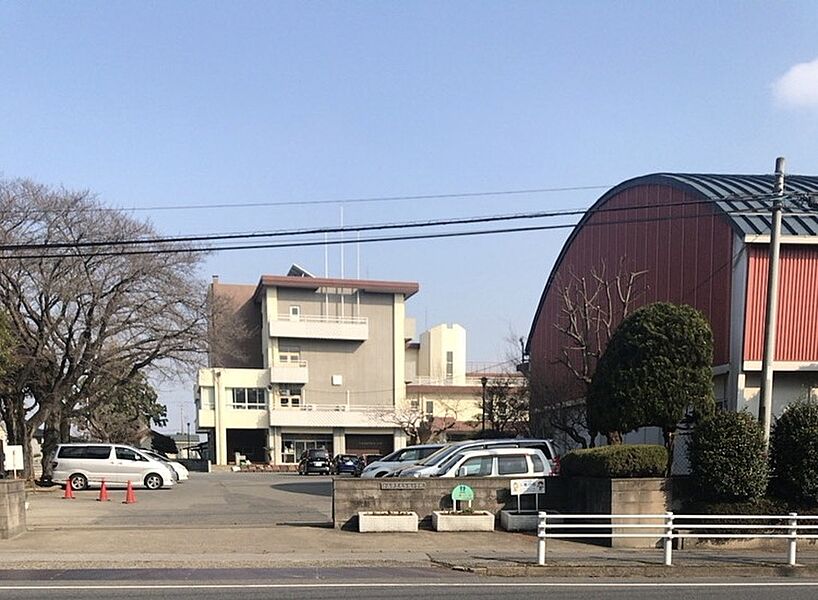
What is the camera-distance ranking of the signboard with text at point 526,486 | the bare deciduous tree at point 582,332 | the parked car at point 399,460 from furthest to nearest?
the bare deciduous tree at point 582,332 < the parked car at point 399,460 < the signboard with text at point 526,486

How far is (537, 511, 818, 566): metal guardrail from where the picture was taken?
1205cm

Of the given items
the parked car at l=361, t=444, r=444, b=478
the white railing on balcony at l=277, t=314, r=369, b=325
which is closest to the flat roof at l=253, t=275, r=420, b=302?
the white railing on balcony at l=277, t=314, r=369, b=325

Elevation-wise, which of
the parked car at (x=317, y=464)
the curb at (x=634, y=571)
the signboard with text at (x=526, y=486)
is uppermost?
the signboard with text at (x=526, y=486)

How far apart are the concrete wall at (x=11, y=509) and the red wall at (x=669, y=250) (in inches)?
612

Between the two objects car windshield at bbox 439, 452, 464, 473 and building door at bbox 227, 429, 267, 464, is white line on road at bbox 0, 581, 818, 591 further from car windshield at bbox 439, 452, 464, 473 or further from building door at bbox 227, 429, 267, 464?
building door at bbox 227, 429, 267, 464

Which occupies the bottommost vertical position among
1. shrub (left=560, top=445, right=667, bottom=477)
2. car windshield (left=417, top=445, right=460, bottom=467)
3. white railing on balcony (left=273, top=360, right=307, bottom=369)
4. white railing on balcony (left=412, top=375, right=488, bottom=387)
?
car windshield (left=417, top=445, right=460, bottom=467)

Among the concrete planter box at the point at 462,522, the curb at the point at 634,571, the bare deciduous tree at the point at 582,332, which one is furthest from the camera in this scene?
the bare deciduous tree at the point at 582,332

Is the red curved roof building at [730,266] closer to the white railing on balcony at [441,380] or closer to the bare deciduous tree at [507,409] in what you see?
the bare deciduous tree at [507,409]

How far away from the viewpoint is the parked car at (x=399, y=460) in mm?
23311

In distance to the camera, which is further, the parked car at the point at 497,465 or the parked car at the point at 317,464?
the parked car at the point at 317,464

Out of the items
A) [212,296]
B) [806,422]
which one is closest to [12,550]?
[806,422]

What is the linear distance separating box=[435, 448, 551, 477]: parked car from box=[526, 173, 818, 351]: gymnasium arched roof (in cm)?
614

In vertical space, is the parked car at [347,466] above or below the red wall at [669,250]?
below

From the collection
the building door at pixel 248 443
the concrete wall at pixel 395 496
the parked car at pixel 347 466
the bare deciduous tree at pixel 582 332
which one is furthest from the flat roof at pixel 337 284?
the concrete wall at pixel 395 496
